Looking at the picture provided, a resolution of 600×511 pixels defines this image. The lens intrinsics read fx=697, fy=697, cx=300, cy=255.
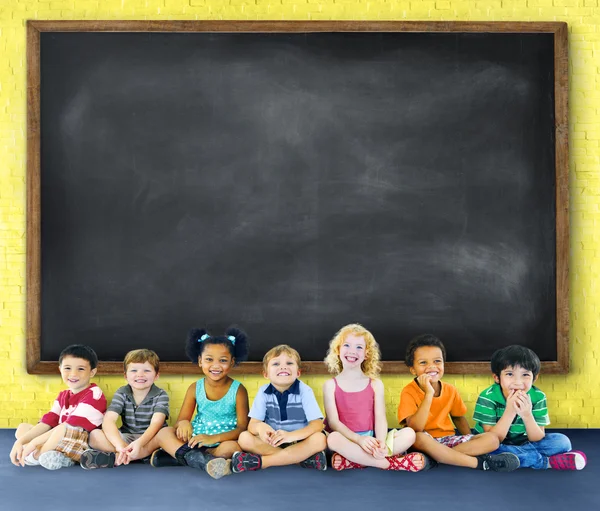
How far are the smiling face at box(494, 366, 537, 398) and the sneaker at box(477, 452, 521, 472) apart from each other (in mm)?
273

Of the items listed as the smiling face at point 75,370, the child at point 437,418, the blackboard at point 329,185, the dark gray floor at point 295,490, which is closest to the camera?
the dark gray floor at point 295,490

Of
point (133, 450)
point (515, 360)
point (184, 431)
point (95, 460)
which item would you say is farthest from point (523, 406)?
point (95, 460)

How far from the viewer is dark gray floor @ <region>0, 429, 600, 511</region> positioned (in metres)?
2.37

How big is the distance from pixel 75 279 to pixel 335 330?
1275mm

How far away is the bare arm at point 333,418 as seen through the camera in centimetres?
281

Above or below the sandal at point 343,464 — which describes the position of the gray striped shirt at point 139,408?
above

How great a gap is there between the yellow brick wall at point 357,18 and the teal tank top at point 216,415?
440 mm

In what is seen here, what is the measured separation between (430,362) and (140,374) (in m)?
1.24

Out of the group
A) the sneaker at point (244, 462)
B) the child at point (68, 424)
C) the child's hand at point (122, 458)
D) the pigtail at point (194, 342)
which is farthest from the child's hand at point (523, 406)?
the child at point (68, 424)

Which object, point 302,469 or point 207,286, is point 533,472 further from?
point 207,286

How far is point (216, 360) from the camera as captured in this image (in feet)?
9.66

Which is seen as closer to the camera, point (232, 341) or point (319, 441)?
point (319, 441)

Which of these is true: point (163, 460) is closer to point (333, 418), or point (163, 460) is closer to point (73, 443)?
point (73, 443)

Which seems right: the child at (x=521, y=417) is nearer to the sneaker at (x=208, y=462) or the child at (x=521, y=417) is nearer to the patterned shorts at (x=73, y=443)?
the sneaker at (x=208, y=462)
